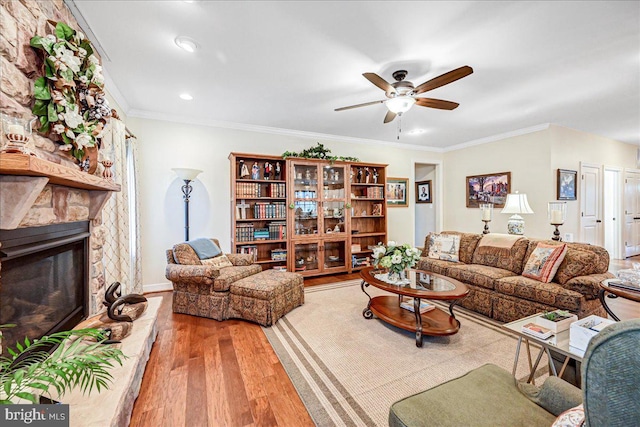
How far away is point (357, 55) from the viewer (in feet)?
7.89

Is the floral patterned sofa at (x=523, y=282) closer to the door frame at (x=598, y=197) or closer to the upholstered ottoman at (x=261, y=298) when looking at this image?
the upholstered ottoman at (x=261, y=298)

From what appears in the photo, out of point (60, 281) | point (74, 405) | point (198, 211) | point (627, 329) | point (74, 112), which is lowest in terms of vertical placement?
point (74, 405)

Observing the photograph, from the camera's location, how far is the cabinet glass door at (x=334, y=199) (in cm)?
472

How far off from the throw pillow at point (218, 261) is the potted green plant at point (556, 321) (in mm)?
3038

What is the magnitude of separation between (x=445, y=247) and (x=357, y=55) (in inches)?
111

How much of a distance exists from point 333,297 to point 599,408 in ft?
10.1

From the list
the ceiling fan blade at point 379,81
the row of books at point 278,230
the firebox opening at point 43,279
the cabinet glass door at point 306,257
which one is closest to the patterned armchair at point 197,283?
the firebox opening at point 43,279

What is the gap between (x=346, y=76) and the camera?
9.16 ft

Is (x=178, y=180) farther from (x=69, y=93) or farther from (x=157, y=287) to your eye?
(x=69, y=93)

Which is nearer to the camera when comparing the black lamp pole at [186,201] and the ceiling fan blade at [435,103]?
the ceiling fan blade at [435,103]

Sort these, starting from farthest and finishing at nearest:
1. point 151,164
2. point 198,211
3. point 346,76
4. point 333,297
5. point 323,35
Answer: point 198,211 < point 151,164 < point 333,297 < point 346,76 < point 323,35

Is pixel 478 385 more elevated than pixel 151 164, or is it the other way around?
pixel 151 164

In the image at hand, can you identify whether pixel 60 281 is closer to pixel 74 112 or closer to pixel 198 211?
pixel 74 112

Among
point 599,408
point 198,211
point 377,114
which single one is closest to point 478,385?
point 599,408
